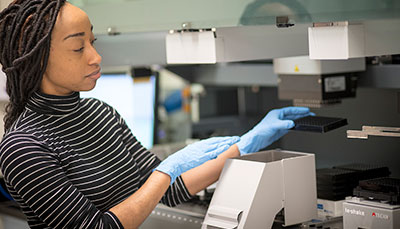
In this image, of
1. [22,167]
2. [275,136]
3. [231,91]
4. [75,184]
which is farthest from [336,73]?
[231,91]

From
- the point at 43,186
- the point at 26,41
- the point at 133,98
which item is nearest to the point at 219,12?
the point at 26,41

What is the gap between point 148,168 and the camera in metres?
2.07

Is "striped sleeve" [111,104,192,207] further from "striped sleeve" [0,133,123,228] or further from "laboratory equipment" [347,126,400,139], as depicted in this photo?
"laboratory equipment" [347,126,400,139]

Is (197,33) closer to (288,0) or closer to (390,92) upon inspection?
(288,0)

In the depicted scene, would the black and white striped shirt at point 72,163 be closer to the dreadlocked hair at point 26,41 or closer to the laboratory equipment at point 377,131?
the dreadlocked hair at point 26,41

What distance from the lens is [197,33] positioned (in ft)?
Result: 5.98

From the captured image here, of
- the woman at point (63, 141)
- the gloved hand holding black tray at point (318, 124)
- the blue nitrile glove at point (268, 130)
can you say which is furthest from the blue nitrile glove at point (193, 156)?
the gloved hand holding black tray at point (318, 124)

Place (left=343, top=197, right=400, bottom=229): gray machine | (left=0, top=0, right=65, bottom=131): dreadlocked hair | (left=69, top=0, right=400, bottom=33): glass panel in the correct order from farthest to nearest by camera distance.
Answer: (left=0, top=0, right=65, bottom=131): dreadlocked hair < (left=343, top=197, right=400, bottom=229): gray machine < (left=69, top=0, right=400, bottom=33): glass panel

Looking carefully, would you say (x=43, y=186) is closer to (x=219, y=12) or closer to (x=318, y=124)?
(x=219, y=12)

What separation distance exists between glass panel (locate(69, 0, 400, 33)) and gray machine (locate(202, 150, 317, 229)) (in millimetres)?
441

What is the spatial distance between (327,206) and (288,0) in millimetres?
764

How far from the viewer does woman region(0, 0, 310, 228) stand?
1.63 meters

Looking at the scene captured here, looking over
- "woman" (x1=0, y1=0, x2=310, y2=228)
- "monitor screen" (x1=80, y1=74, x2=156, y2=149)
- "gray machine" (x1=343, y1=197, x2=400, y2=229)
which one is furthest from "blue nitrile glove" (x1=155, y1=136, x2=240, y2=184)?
"monitor screen" (x1=80, y1=74, x2=156, y2=149)

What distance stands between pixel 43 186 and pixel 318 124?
0.91 meters
